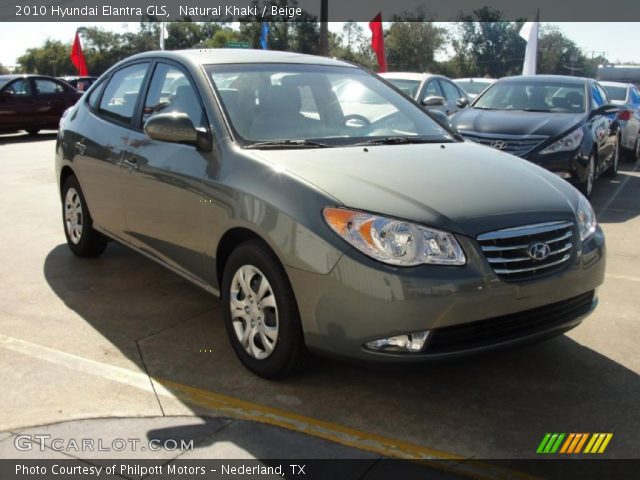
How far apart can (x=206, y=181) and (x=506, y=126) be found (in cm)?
536

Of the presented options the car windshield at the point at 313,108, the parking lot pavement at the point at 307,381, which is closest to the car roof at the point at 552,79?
the parking lot pavement at the point at 307,381

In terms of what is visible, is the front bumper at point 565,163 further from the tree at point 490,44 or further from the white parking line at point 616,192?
the tree at point 490,44

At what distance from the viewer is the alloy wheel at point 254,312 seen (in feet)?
11.4

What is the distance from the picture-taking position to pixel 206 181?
12.6ft

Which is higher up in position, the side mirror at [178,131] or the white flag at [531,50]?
the white flag at [531,50]

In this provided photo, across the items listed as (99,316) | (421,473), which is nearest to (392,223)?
(421,473)

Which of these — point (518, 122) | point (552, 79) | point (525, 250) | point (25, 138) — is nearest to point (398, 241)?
point (525, 250)

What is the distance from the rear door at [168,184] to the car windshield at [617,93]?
10.9 meters

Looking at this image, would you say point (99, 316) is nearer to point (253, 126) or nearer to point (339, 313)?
point (253, 126)

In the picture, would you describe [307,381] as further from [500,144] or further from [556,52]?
[556,52]

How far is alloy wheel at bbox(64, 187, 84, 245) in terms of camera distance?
18.7ft

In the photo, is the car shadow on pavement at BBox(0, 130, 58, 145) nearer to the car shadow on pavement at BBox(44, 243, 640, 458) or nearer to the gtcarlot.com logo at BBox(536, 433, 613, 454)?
the car shadow on pavement at BBox(44, 243, 640, 458)

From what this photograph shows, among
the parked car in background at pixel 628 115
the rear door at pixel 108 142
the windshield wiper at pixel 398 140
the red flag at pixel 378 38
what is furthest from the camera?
the red flag at pixel 378 38

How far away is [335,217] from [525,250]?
0.88 meters
